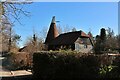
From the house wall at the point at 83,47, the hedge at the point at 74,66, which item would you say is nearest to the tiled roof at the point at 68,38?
the house wall at the point at 83,47

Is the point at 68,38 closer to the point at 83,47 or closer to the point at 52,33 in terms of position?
the point at 83,47

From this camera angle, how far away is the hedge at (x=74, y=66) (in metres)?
17.4

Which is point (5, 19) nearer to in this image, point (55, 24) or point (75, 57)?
point (75, 57)

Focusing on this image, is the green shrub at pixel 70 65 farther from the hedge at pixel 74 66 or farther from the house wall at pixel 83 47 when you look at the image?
the house wall at pixel 83 47

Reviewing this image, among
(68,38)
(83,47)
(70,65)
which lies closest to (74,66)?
(70,65)

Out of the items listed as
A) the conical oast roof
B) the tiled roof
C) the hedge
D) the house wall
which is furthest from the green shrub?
the conical oast roof

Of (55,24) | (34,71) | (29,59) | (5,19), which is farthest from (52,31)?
(5,19)

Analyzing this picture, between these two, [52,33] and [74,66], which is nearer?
[74,66]

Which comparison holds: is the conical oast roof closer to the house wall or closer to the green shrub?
the house wall

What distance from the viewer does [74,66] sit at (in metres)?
17.4

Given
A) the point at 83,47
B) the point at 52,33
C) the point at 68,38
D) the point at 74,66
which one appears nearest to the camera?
the point at 74,66

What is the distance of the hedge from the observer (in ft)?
57.1

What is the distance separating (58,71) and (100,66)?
8.81 ft

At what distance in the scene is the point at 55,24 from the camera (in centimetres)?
6931
